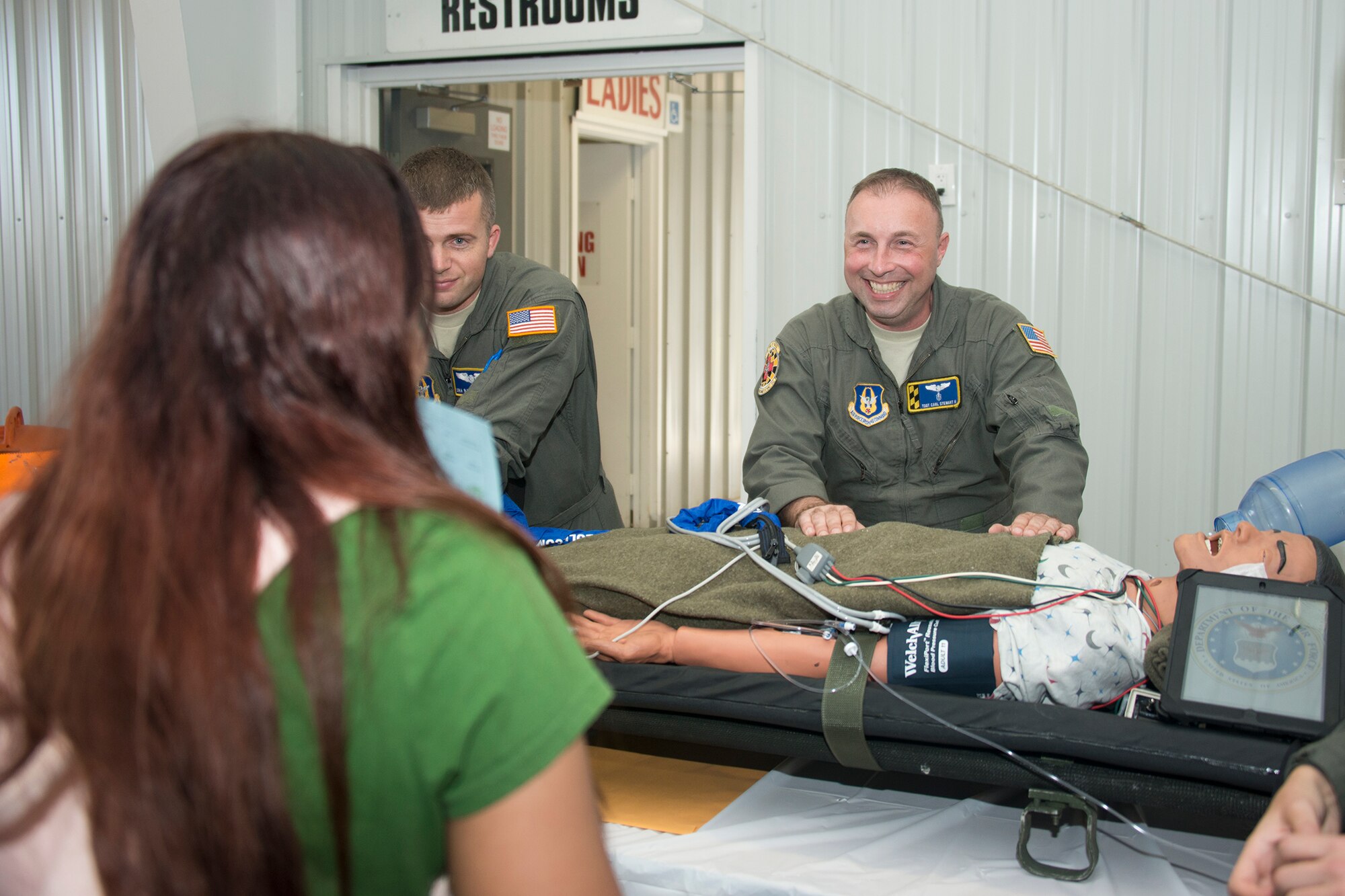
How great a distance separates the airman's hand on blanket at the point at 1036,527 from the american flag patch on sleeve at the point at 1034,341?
51cm

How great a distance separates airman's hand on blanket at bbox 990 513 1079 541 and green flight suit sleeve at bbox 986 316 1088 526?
0.26 feet

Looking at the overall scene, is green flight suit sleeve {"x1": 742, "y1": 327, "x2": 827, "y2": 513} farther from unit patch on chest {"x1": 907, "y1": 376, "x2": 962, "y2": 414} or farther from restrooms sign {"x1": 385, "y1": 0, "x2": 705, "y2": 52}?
restrooms sign {"x1": 385, "y1": 0, "x2": 705, "y2": 52}

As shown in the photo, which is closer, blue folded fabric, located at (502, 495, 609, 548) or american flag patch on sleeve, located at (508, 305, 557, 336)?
blue folded fabric, located at (502, 495, 609, 548)

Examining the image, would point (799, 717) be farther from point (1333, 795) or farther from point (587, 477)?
point (587, 477)

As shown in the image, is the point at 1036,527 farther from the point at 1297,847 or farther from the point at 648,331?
the point at 648,331

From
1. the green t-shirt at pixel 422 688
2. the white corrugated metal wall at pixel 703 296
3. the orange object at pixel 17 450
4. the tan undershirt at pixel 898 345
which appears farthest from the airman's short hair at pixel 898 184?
the white corrugated metal wall at pixel 703 296

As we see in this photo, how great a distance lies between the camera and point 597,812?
67cm

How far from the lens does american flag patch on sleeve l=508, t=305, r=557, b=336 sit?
2447 mm

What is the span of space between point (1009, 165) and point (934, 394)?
1040 mm

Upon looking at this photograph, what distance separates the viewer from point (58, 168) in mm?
4195

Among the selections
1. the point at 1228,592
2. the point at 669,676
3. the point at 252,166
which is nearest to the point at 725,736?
the point at 669,676

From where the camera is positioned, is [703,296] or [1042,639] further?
[703,296]

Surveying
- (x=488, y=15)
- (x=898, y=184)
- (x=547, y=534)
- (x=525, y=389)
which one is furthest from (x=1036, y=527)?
(x=488, y=15)

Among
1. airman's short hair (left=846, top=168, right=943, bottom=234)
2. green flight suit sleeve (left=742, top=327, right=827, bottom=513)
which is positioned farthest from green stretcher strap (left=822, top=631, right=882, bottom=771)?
airman's short hair (left=846, top=168, right=943, bottom=234)
